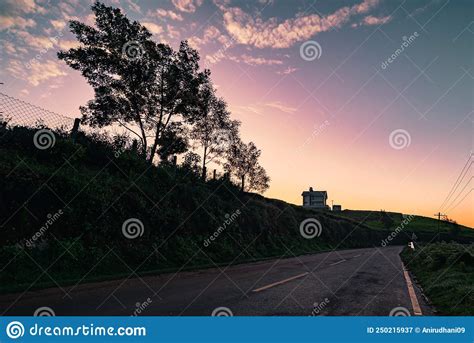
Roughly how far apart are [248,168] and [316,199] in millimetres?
67748

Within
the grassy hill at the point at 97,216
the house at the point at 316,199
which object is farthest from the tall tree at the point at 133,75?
the house at the point at 316,199

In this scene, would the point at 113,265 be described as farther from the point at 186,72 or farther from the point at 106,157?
the point at 186,72

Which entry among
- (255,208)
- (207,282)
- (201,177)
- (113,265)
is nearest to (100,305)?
(207,282)

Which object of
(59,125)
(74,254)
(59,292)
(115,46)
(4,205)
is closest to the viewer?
(59,292)

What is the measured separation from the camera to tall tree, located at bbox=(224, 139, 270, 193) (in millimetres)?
46656

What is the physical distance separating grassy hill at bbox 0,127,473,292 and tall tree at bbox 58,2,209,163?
4.62 meters

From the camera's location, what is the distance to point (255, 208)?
1099 inches

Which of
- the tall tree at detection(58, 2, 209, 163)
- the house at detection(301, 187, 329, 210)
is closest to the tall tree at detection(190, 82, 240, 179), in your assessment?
the tall tree at detection(58, 2, 209, 163)

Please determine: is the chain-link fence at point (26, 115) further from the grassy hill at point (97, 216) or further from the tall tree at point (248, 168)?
the tall tree at point (248, 168)

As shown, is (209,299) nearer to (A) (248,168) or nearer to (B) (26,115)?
(B) (26,115)

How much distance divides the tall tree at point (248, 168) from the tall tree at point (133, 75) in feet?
68.0

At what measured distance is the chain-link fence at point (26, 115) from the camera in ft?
40.7

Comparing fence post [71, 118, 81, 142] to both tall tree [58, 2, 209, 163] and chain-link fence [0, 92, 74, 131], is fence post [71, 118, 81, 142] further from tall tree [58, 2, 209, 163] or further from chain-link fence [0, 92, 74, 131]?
tall tree [58, 2, 209, 163]

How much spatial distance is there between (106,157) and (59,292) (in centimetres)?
967
